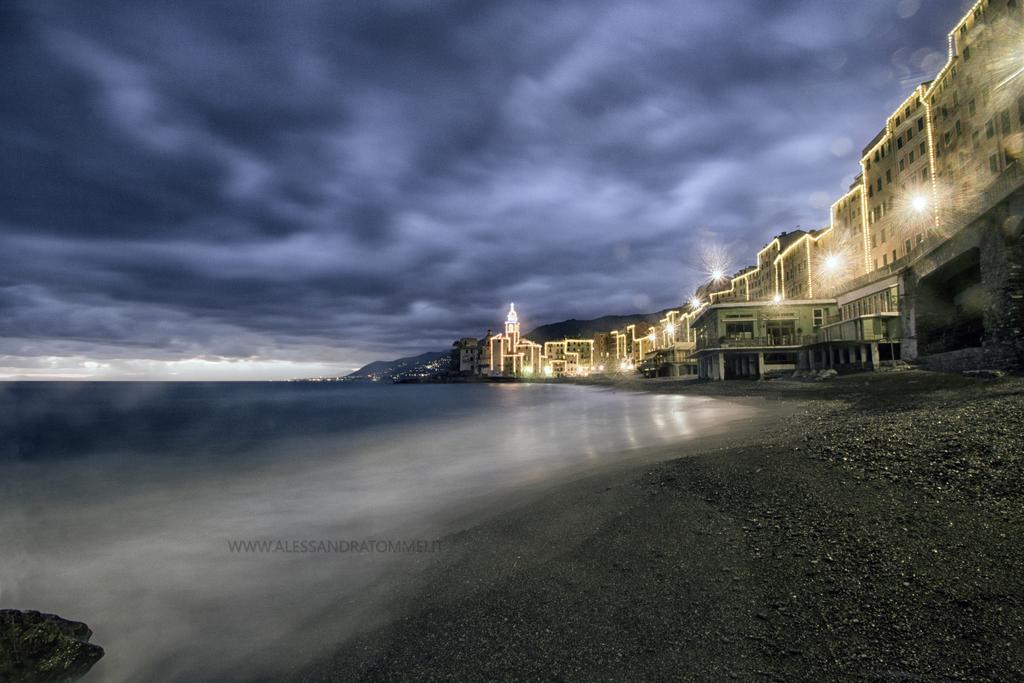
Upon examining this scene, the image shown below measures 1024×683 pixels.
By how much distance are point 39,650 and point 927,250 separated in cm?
5044

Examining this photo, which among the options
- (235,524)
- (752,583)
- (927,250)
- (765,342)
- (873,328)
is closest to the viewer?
(752,583)

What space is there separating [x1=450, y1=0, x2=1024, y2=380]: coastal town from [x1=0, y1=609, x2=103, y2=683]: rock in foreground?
33984 mm

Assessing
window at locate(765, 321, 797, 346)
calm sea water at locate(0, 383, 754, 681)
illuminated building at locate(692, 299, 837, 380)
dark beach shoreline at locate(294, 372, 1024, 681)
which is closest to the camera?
dark beach shoreline at locate(294, 372, 1024, 681)

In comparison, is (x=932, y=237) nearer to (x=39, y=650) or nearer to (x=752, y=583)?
(x=752, y=583)

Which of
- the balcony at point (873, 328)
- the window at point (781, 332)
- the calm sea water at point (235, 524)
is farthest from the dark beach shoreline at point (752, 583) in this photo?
the window at point (781, 332)

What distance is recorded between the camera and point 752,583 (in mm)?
5211

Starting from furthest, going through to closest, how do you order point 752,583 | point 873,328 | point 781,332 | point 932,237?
point 781,332, point 873,328, point 932,237, point 752,583

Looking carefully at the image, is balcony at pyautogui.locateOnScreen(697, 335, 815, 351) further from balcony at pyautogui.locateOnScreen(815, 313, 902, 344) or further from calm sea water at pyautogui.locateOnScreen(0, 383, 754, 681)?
calm sea water at pyautogui.locateOnScreen(0, 383, 754, 681)

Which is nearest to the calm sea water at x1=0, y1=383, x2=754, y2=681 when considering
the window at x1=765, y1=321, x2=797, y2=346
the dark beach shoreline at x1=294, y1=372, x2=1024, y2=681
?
the dark beach shoreline at x1=294, y1=372, x2=1024, y2=681

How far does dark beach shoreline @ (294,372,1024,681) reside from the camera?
4.20m

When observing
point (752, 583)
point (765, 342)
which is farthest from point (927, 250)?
point (752, 583)

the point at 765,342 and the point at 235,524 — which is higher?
the point at 765,342

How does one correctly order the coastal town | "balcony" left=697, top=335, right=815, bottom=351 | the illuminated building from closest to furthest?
the coastal town
"balcony" left=697, top=335, right=815, bottom=351
the illuminated building

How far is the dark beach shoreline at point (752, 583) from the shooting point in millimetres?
4195
